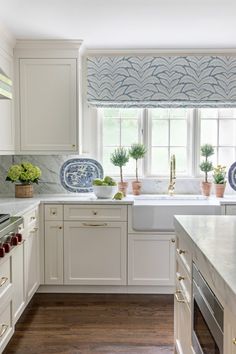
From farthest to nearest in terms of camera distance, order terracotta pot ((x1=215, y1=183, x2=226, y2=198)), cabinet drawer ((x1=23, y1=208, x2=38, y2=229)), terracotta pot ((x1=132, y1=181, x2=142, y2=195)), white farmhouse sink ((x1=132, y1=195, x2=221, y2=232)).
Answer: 1. terracotta pot ((x1=132, y1=181, x2=142, y2=195))
2. terracotta pot ((x1=215, y1=183, x2=226, y2=198))
3. white farmhouse sink ((x1=132, y1=195, x2=221, y2=232))
4. cabinet drawer ((x1=23, y1=208, x2=38, y2=229))

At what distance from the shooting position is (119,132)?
14.2 feet

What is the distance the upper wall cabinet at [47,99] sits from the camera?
377 centimetres

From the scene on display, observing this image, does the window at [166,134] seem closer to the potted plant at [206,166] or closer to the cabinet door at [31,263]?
the potted plant at [206,166]

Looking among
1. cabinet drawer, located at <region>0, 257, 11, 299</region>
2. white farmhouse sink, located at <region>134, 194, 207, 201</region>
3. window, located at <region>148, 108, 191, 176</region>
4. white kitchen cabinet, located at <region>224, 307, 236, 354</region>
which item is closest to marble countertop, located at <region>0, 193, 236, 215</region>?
white farmhouse sink, located at <region>134, 194, 207, 201</region>

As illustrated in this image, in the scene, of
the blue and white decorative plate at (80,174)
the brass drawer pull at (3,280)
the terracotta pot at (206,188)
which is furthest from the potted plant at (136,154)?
the brass drawer pull at (3,280)

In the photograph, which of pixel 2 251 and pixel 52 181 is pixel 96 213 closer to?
pixel 52 181

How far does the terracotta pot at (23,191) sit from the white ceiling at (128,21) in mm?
1375

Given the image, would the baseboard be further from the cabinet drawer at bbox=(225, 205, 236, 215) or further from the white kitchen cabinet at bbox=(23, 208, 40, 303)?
the cabinet drawer at bbox=(225, 205, 236, 215)

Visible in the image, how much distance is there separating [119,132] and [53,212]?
48.3 inches

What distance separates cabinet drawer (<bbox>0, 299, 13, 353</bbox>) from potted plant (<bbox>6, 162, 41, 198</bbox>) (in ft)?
4.67

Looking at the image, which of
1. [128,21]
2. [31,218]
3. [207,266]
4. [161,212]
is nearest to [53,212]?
[31,218]

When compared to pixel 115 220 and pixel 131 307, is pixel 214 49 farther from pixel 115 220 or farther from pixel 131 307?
pixel 131 307

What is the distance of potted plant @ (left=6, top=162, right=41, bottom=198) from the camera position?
3.78 m

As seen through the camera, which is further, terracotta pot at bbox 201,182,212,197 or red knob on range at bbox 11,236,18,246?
terracotta pot at bbox 201,182,212,197
